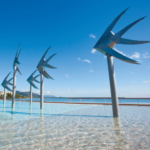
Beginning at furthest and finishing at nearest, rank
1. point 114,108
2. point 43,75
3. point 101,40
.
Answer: point 43,75 → point 101,40 → point 114,108

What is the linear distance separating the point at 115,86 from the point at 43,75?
31.7ft

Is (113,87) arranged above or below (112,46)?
below

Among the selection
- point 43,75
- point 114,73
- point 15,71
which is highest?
point 15,71

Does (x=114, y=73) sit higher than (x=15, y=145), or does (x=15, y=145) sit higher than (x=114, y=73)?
(x=114, y=73)

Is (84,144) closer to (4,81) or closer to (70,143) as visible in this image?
(70,143)

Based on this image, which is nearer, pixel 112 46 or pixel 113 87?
pixel 113 87

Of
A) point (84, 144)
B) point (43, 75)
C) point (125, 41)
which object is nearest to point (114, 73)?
point (125, 41)

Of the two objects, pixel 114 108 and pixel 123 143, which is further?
pixel 114 108

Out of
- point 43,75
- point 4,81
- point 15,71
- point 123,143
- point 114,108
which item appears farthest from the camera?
point 4,81

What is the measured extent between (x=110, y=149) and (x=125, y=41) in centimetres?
787

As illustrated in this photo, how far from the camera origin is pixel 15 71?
53.3 ft

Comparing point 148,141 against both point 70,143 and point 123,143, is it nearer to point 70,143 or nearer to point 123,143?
point 123,143

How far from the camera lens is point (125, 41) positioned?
8508mm

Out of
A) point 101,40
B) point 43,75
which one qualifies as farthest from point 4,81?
point 101,40
